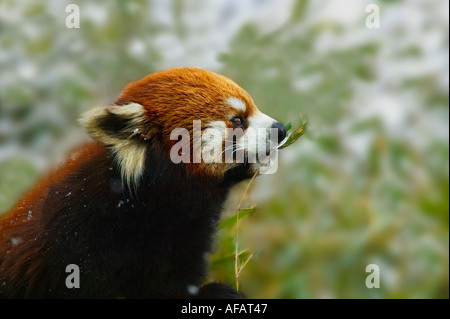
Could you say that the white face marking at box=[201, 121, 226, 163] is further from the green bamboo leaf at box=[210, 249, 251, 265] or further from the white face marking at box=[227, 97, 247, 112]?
the green bamboo leaf at box=[210, 249, 251, 265]

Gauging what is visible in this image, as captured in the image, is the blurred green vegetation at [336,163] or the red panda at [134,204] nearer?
the red panda at [134,204]

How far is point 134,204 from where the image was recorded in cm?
214

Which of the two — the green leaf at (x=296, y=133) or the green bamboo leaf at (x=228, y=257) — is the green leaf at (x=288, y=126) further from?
the green bamboo leaf at (x=228, y=257)

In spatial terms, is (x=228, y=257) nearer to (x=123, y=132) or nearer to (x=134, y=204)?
(x=134, y=204)

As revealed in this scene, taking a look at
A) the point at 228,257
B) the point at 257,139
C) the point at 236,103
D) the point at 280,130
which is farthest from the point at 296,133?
the point at 228,257

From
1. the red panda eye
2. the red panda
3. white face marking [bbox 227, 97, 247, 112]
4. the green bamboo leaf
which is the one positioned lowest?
the green bamboo leaf

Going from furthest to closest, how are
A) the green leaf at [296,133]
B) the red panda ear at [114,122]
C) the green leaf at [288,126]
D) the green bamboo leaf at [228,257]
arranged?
the green bamboo leaf at [228,257]
the green leaf at [288,126]
the green leaf at [296,133]
the red panda ear at [114,122]

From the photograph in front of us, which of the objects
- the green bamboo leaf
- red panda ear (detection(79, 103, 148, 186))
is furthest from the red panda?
the green bamboo leaf

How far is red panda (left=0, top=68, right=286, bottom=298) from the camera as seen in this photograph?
2121 millimetres

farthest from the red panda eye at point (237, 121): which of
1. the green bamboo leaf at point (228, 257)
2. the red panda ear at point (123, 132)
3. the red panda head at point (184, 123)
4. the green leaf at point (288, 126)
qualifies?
the green bamboo leaf at point (228, 257)

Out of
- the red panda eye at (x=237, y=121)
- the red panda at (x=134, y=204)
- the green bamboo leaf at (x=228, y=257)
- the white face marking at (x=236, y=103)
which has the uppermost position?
the white face marking at (x=236, y=103)

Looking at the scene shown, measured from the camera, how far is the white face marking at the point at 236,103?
7.62 feet

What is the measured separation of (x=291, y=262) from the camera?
3555 mm
